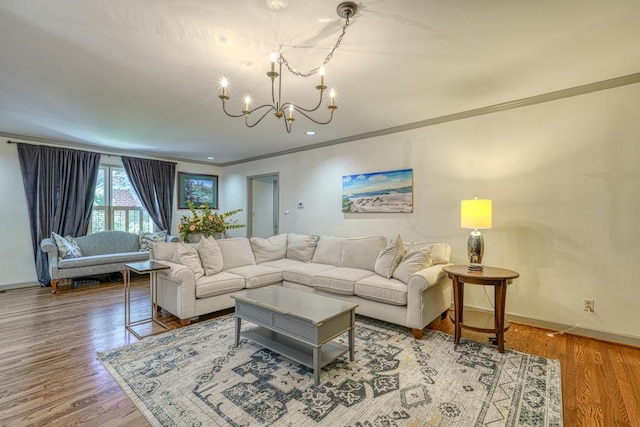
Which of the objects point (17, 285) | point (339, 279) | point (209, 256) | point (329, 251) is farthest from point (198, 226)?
point (17, 285)

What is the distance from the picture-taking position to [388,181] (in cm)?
426

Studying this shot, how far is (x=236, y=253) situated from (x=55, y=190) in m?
3.55

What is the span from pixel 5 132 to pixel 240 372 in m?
5.47

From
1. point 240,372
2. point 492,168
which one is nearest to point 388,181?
point 492,168

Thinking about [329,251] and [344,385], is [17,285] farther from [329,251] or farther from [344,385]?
[344,385]

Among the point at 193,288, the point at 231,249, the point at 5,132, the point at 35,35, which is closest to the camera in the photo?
the point at 35,35

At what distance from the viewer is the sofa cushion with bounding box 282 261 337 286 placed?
12.3 ft

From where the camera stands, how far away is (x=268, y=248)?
14.9 ft

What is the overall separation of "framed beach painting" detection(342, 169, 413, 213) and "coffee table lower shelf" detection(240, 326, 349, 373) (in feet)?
7.68

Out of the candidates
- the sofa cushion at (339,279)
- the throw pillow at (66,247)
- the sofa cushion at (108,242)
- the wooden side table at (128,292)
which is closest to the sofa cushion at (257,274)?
the sofa cushion at (339,279)

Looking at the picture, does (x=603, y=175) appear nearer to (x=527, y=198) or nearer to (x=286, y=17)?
(x=527, y=198)

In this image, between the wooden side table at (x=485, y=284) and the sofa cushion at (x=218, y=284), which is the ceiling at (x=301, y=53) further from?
the sofa cushion at (x=218, y=284)

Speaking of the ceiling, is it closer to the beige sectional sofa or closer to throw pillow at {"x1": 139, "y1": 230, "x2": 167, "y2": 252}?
the beige sectional sofa

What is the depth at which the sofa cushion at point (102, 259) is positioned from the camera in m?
4.57
